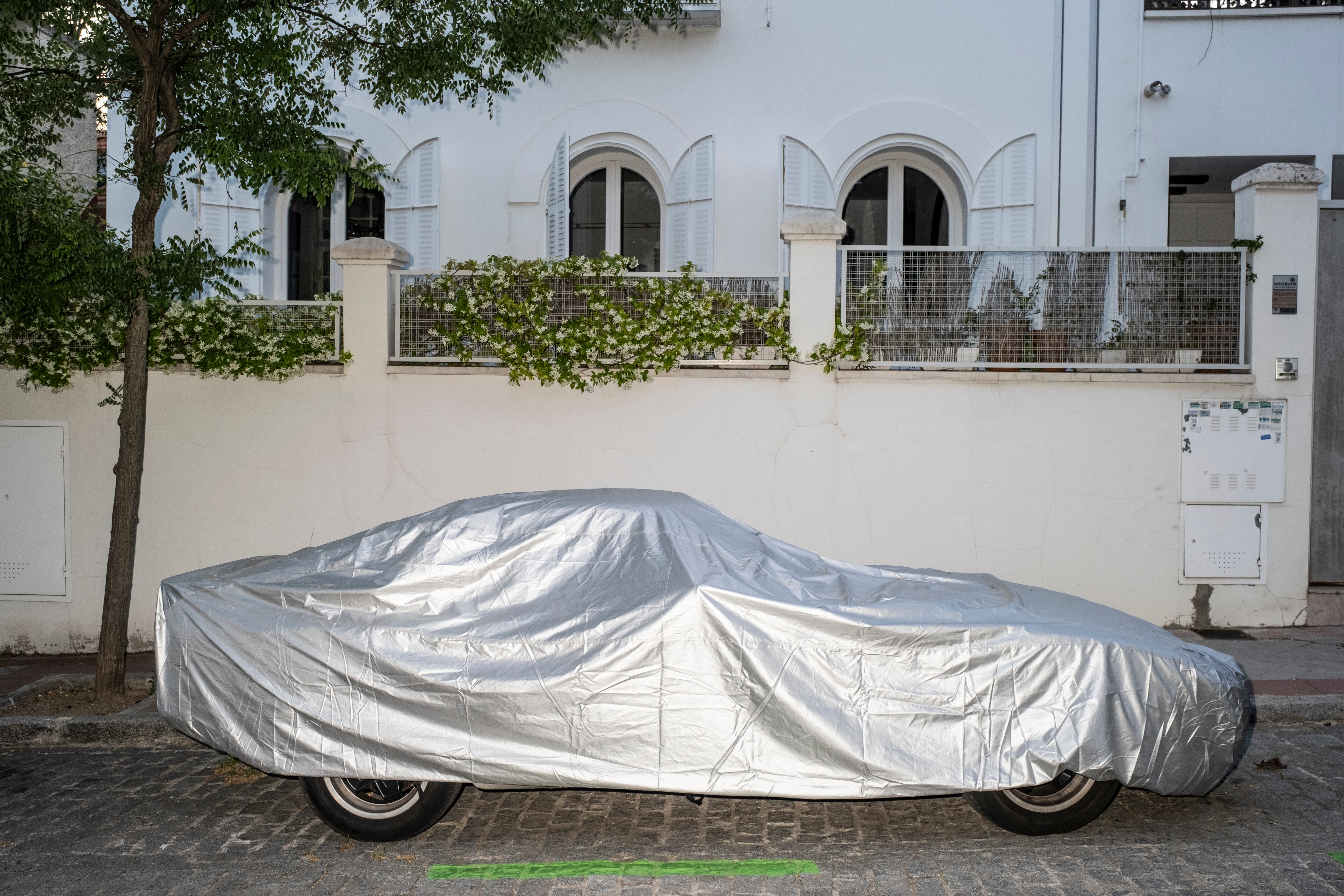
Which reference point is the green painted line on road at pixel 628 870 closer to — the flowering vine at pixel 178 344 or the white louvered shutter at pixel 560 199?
the flowering vine at pixel 178 344

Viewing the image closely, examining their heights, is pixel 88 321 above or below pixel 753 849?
above

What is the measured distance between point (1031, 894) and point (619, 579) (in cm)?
216

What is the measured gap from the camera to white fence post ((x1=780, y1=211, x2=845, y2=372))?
8664mm

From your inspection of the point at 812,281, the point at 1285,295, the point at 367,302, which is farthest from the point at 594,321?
the point at 1285,295

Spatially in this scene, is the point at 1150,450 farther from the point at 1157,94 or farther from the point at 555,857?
the point at 555,857

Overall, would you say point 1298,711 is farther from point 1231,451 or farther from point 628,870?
point 628,870

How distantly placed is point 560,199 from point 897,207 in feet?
12.8

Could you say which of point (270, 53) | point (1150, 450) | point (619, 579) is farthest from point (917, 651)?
point (270, 53)

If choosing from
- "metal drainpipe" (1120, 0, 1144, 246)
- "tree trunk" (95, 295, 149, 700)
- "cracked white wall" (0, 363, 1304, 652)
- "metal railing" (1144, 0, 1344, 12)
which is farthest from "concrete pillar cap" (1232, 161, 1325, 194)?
"tree trunk" (95, 295, 149, 700)

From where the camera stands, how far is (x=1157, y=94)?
11070 mm

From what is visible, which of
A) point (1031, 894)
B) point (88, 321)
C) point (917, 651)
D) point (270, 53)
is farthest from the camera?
point (88, 321)

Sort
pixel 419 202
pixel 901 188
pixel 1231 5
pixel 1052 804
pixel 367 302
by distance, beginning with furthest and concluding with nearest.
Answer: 1. pixel 901 188
2. pixel 419 202
3. pixel 1231 5
4. pixel 367 302
5. pixel 1052 804

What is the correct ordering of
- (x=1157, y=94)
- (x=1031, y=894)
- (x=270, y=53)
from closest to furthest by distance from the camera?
(x=1031, y=894), (x=270, y=53), (x=1157, y=94)

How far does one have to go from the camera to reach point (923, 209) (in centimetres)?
1197
